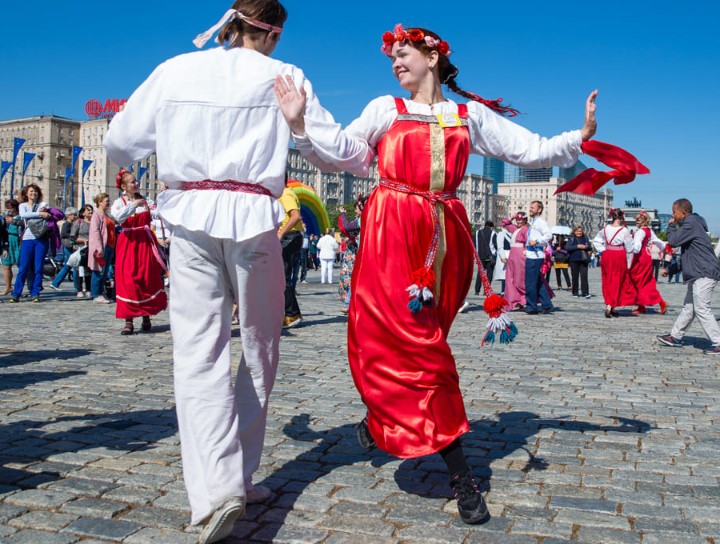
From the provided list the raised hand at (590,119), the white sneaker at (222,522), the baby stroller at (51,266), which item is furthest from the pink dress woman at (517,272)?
the white sneaker at (222,522)

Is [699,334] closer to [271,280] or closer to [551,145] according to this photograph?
[551,145]

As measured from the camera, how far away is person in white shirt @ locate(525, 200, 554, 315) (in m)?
14.8

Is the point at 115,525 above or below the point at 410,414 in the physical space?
below

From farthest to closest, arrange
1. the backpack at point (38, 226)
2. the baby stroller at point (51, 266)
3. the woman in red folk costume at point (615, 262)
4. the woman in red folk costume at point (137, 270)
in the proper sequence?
the baby stroller at point (51, 266) → the backpack at point (38, 226) → the woman in red folk costume at point (615, 262) → the woman in red folk costume at point (137, 270)

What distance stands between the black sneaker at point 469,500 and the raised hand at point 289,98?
1.68 m

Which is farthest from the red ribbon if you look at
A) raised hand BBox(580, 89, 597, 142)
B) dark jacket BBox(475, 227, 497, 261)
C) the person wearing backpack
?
dark jacket BBox(475, 227, 497, 261)

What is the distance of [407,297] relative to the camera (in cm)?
378

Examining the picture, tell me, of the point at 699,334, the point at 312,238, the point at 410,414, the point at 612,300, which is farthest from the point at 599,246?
the point at 312,238

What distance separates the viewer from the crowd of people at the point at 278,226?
3283 millimetres

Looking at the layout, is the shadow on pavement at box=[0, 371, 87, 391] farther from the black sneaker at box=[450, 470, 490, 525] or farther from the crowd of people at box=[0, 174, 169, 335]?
the black sneaker at box=[450, 470, 490, 525]

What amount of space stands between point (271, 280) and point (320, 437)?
1673mm

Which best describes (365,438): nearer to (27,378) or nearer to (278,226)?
(278,226)

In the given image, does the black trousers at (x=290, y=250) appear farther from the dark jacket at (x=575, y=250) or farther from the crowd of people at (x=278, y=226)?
the dark jacket at (x=575, y=250)

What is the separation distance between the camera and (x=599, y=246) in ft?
51.2
